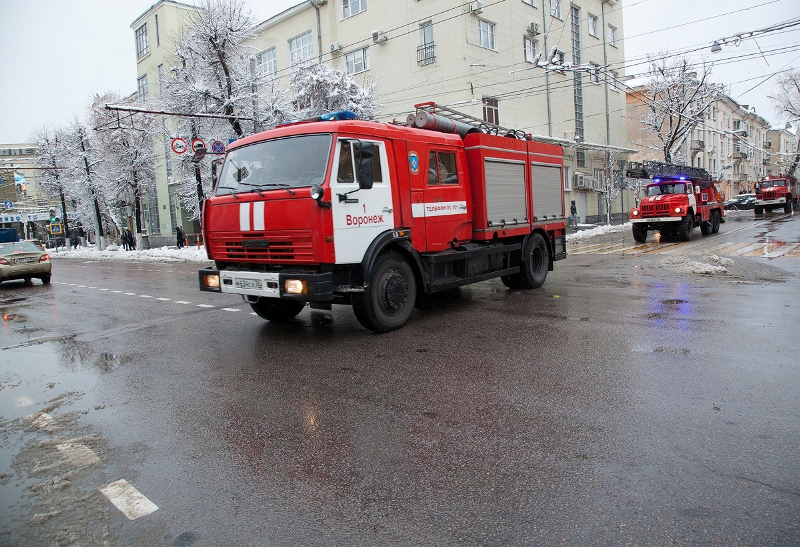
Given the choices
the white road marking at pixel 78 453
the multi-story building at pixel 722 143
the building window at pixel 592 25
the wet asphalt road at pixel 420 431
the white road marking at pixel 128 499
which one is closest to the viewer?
the wet asphalt road at pixel 420 431

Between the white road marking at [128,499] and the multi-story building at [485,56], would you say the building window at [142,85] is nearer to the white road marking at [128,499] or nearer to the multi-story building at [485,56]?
the multi-story building at [485,56]

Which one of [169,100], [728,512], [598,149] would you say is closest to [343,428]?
[728,512]

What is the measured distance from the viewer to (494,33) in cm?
2969

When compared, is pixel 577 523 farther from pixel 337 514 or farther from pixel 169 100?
pixel 169 100

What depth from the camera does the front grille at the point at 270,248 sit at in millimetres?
6430

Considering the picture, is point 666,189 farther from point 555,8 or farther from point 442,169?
point 555,8

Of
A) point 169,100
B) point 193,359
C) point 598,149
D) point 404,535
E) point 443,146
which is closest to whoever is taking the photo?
point 404,535

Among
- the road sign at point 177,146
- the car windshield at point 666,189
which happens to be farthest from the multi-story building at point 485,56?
the road sign at point 177,146

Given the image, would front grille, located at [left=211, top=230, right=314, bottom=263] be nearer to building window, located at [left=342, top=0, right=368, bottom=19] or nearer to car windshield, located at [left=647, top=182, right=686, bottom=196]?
car windshield, located at [left=647, top=182, right=686, bottom=196]

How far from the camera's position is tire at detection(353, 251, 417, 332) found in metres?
6.91

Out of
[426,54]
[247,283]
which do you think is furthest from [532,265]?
[426,54]

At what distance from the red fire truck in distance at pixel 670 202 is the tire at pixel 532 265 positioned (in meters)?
11.5

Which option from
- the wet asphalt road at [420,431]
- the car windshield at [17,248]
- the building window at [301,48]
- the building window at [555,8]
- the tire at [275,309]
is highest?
the building window at [555,8]

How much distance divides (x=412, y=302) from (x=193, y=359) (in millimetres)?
2941
